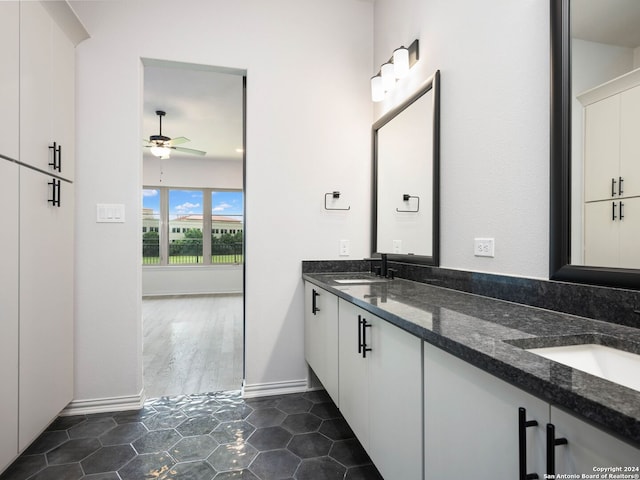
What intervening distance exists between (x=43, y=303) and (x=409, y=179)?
213 centimetres

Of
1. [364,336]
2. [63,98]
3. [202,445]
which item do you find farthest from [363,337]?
[63,98]

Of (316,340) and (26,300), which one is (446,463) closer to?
(316,340)

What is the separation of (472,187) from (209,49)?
6.40 ft

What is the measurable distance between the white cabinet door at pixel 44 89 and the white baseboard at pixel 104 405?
4.59 feet

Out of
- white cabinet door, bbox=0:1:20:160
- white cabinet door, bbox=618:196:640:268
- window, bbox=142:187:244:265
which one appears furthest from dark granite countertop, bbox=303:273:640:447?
window, bbox=142:187:244:265

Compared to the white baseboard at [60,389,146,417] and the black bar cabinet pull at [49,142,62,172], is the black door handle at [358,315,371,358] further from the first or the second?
the black bar cabinet pull at [49,142,62,172]

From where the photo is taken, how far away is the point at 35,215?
5.66 feet

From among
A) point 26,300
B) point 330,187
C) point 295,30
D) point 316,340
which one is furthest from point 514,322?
point 295,30

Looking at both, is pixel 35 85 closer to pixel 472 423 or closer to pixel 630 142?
pixel 472 423

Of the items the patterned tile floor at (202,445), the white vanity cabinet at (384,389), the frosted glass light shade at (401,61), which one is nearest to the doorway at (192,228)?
the patterned tile floor at (202,445)

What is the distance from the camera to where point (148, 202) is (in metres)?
6.85

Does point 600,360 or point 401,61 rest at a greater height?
point 401,61

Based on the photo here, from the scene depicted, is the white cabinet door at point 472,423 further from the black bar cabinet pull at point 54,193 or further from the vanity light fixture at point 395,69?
the black bar cabinet pull at point 54,193

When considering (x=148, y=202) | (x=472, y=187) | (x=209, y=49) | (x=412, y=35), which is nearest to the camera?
(x=472, y=187)
